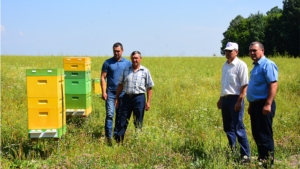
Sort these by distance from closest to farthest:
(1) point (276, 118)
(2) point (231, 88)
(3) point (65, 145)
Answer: (2) point (231, 88), (3) point (65, 145), (1) point (276, 118)

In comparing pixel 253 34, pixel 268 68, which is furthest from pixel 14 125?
pixel 253 34

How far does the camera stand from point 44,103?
6441mm

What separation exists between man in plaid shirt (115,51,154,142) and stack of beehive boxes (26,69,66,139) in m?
1.47

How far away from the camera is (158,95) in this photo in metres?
13.2

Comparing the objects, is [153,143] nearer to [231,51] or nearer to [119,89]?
[119,89]

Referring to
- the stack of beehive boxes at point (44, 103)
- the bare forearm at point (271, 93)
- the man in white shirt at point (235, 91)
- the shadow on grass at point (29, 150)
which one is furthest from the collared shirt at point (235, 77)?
the shadow on grass at point (29, 150)

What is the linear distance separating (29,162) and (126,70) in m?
2.61

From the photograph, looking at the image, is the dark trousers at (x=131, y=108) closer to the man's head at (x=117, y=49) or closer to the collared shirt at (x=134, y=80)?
the collared shirt at (x=134, y=80)

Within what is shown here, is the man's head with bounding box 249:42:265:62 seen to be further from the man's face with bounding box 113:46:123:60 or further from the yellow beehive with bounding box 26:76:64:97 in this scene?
the yellow beehive with bounding box 26:76:64:97

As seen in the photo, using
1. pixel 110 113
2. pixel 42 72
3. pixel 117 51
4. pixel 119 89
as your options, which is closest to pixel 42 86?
A: pixel 42 72

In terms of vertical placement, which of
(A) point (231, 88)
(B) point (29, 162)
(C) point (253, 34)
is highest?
(C) point (253, 34)

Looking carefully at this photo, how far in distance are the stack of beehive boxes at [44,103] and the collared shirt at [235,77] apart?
9.90 feet

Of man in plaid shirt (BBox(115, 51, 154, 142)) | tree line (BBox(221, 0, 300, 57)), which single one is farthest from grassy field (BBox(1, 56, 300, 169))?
tree line (BBox(221, 0, 300, 57))

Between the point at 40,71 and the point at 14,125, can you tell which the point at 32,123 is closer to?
the point at 40,71
